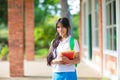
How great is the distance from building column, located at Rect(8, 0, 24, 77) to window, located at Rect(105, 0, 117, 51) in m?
2.65

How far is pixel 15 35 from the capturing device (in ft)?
35.1

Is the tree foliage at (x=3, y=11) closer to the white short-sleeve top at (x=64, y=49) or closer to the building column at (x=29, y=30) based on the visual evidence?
the building column at (x=29, y=30)

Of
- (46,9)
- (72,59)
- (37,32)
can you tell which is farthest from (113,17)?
(46,9)

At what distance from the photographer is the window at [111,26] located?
975cm

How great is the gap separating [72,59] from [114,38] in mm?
5876

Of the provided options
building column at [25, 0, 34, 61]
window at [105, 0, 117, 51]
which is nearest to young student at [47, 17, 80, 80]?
window at [105, 0, 117, 51]

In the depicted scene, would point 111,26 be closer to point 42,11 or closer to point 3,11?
point 3,11

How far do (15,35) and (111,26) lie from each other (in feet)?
9.66

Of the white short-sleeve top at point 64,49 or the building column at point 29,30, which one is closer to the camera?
the white short-sleeve top at point 64,49

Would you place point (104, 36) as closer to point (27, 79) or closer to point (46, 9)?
point (27, 79)

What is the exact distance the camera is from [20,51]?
10781 mm

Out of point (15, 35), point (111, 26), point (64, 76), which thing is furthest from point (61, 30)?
point (15, 35)

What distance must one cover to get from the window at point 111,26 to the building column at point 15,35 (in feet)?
8.68

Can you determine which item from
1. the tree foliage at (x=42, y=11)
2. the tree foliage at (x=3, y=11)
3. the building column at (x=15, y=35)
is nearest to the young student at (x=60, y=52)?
the building column at (x=15, y=35)
